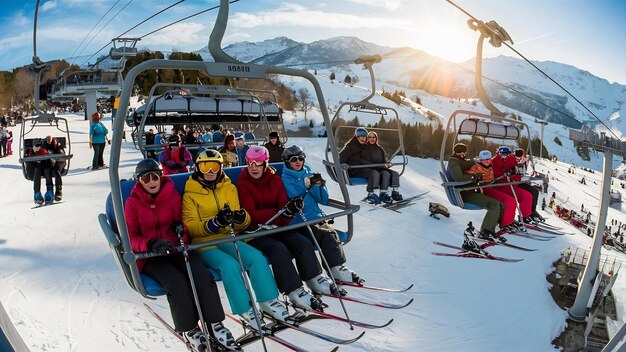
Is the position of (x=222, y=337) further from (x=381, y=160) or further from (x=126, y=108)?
(x=381, y=160)

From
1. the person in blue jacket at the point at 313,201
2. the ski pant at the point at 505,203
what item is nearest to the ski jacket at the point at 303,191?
the person in blue jacket at the point at 313,201

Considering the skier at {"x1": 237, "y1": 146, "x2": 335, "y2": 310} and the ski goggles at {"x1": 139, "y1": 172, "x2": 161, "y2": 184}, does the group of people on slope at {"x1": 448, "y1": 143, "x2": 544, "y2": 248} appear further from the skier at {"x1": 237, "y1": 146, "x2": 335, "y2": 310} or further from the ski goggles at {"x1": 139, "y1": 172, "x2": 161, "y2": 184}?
the ski goggles at {"x1": 139, "y1": 172, "x2": 161, "y2": 184}

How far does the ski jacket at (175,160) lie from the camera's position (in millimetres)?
6727

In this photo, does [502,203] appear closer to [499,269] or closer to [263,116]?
[263,116]

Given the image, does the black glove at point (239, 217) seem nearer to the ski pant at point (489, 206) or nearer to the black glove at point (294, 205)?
the black glove at point (294, 205)

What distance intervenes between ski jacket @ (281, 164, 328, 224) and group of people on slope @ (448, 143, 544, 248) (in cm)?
265

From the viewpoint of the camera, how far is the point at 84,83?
2714cm

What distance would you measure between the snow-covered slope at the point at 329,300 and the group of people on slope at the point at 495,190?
2.81 m

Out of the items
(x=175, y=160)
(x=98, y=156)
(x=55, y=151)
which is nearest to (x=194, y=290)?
(x=175, y=160)

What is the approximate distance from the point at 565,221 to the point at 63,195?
35.7 meters

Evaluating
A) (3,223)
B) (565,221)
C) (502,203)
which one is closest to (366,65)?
(502,203)

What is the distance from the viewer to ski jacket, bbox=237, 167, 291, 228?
347 centimetres

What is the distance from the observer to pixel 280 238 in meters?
3.45

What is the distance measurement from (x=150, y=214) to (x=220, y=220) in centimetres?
47
